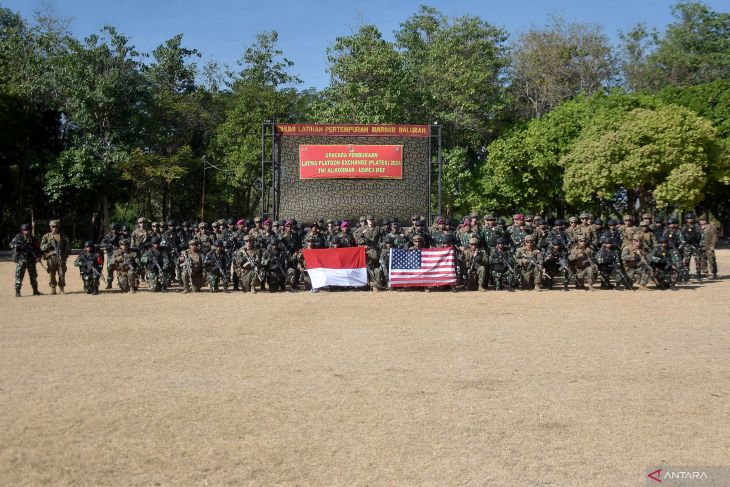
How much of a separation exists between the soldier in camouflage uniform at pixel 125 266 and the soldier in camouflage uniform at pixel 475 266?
7.98 metres

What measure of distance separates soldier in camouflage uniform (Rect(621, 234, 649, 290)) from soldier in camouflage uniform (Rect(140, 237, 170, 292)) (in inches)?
438

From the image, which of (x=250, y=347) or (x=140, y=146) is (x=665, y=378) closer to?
(x=250, y=347)

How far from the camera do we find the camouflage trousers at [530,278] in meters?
16.3

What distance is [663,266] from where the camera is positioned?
16.2 m

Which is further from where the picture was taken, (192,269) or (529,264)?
(529,264)

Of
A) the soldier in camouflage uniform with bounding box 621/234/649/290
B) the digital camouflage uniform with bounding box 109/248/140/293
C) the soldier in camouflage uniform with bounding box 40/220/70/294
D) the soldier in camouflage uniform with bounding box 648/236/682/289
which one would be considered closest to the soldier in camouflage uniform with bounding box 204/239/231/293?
the digital camouflage uniform with bounding box 109/248/140/293

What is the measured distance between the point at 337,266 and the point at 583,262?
5939 millimetres

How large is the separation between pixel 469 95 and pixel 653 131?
906 centimetres

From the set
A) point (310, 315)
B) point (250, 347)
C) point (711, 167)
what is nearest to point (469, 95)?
point (711, 167)

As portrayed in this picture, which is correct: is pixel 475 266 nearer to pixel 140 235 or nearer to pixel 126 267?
pixel 126 267

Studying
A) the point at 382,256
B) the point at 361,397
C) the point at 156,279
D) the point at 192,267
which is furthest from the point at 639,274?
the point at 361,397

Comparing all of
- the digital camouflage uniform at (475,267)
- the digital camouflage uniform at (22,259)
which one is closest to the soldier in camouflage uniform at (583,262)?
the digital camouflage uniform at (475,267)

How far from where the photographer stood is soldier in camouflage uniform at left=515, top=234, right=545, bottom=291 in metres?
16.3

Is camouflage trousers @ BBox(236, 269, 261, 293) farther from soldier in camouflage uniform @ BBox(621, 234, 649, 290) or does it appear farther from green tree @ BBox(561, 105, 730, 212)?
green tree @ BBox(561, 105, 730, 212)
